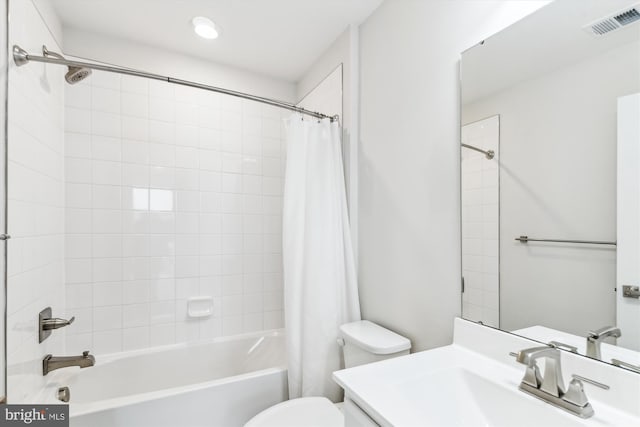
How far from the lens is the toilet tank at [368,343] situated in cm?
133

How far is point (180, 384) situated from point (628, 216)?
2422 mm

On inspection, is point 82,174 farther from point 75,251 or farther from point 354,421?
point 354,421

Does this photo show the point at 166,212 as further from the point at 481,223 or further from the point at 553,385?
the point at 553,385

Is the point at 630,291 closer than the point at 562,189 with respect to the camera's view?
Yes

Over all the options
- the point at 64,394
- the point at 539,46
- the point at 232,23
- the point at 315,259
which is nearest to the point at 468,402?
the point at 315,259

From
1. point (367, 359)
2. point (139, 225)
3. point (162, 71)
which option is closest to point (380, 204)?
point (367, 359)

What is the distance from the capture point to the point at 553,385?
29.8 inches

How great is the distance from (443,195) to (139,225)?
1.92 meters

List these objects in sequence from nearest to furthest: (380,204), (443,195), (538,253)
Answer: (538,253)
(443,195)
(380,204)

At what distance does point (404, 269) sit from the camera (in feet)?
4.81

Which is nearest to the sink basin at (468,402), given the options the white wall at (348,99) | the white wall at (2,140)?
the white wall at (348,99)

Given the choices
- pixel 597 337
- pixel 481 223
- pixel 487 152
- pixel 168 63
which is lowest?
pixel 597 337

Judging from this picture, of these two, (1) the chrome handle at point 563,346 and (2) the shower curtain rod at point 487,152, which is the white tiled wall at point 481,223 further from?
(1) the chrome handle at point 563,346

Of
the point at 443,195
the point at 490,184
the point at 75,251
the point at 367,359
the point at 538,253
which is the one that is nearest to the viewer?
the point at 538,253
